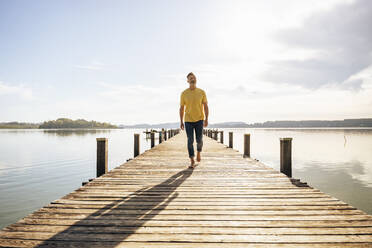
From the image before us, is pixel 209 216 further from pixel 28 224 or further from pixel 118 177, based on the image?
pixel 118 177

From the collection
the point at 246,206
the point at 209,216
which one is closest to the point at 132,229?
the point at 209,216

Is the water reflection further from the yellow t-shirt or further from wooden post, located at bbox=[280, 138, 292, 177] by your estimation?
the yellow t-shirt

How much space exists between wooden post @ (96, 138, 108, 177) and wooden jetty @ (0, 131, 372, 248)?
4.04 feet

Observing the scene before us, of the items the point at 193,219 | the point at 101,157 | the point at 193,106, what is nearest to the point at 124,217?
the point at 193,219

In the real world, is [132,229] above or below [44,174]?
Answer: above

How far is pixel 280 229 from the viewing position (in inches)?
93.7

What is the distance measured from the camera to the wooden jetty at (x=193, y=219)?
84.6 inches

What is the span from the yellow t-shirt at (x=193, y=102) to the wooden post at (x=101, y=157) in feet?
7.55

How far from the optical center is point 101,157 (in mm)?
5387

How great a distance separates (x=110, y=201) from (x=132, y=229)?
105 cm

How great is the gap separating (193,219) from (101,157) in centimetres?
362

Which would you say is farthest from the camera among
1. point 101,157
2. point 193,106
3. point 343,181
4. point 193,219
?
point 343,181

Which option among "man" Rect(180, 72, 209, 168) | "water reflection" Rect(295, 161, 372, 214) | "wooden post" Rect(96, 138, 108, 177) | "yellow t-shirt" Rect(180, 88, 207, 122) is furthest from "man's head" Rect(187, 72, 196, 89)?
"water reflection" Rect(295, 161, 372, 214)

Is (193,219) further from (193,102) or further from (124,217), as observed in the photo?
(193,102)
